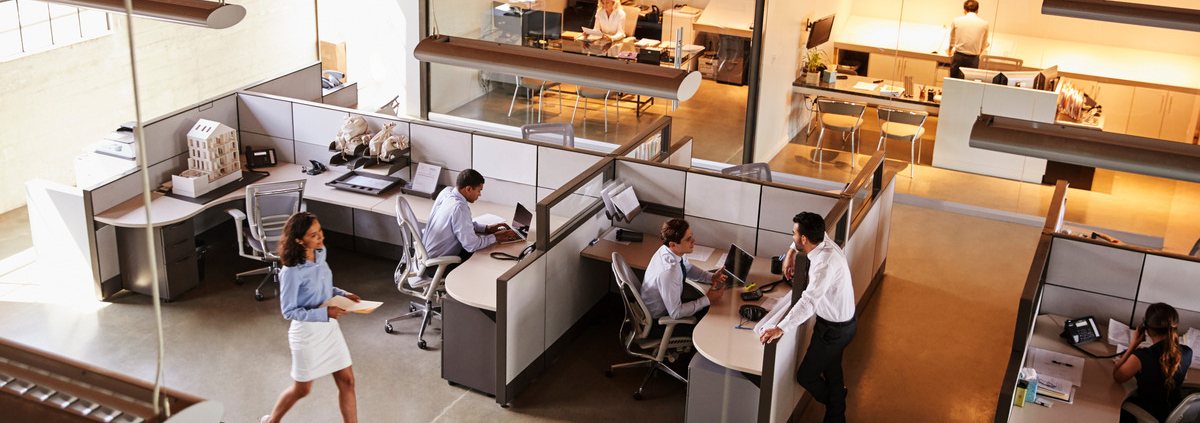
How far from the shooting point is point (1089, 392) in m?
4.51

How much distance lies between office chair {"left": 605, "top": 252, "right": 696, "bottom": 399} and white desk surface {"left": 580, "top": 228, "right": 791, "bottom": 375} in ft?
0.58

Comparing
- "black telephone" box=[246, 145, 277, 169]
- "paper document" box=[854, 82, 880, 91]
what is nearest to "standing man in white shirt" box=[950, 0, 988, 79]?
"paper document" box=[854, 82, 880, 91]

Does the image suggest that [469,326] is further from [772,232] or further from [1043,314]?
[1043,314]

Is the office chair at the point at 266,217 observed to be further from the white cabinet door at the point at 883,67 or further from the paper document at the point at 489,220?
the white cabinet door at the point at 883,67

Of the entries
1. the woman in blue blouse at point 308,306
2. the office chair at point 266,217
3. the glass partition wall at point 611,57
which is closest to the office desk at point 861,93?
the glass partition wall at point 611,57

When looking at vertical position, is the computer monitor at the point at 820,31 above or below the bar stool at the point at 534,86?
above

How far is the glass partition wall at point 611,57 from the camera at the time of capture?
845cm

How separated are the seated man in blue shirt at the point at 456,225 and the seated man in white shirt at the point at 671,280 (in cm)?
110

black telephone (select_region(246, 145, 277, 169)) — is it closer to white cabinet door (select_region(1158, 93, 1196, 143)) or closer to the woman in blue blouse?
the woman in blue blouse

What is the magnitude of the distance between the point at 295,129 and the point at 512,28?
2594 millimetres

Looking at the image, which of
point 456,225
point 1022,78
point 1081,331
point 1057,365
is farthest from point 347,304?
point 1022,78

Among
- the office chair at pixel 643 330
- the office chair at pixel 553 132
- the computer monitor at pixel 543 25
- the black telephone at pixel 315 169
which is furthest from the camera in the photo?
the computer monitor at pixel 543 25

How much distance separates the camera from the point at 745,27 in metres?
8.31

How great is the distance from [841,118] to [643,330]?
4.39m
